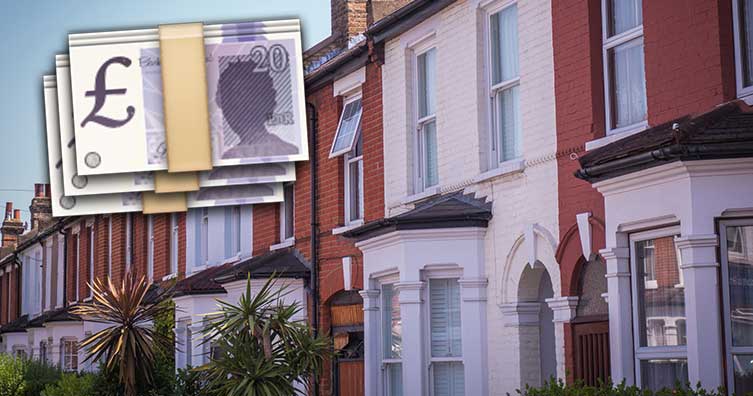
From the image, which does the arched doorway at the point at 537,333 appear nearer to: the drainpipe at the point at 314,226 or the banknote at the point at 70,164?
the drainpipe at the point at 314,226

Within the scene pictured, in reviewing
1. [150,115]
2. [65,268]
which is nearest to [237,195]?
[150,115]

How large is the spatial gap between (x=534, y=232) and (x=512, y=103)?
1.86 metres

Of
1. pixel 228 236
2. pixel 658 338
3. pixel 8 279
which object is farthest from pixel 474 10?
pixel 8 279

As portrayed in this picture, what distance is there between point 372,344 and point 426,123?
323cm

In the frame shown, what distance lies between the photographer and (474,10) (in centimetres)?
1502

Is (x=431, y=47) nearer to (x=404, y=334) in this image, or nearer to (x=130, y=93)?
(x=404, y=334)

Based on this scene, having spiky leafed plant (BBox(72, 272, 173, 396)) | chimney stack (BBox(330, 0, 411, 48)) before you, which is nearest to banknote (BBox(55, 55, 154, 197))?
spiky leafed plant (BBox(72, 272, 173, 396))

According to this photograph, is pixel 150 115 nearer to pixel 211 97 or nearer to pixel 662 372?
pixel 211 97

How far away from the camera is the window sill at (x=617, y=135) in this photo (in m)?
11.8

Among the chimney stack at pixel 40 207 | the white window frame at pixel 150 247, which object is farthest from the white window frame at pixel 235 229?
the chimney stack at pixel 40 207

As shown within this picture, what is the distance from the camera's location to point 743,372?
10.0m

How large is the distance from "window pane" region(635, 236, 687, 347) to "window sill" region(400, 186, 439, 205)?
200 inches

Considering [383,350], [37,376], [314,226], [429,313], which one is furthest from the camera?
[37,376]

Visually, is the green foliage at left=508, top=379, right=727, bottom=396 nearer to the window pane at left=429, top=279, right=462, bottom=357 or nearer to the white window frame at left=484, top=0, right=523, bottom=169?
the window pane at left=429, top=279, right=462, bottom=357
